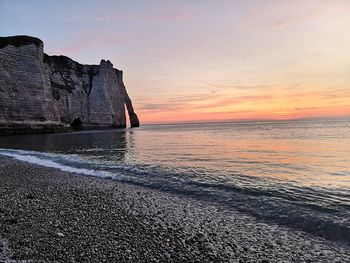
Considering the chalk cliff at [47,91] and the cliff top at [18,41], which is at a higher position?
the cliff top at [18,41]

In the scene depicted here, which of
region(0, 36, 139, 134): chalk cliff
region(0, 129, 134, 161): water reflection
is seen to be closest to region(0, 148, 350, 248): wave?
region(0, 129, 134, 161): water reflection

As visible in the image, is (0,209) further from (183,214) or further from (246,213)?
(246,213)

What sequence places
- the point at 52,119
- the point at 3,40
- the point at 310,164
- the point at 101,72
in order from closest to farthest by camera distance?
the point at 310,164, the point at 3,40, the point at 52,119, the point at 101,72

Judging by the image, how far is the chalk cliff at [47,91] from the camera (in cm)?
4628

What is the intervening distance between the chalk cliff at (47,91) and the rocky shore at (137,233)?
136 feet

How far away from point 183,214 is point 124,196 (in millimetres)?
2696

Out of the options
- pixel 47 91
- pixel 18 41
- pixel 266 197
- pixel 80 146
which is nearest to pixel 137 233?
pixel 266 197

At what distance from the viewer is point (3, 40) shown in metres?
47.2

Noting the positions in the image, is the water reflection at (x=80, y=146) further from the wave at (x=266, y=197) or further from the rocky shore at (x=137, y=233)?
the rocky shore at (x=137, y=233)

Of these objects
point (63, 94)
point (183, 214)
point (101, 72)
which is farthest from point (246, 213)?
point (101, 72)

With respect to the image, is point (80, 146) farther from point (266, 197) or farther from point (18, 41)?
point (18, 41)

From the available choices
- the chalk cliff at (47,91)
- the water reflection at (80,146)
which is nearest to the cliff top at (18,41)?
the chalk cliff at (47,91)

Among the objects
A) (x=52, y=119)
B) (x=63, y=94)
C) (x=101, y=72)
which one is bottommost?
(x=52, y=119)

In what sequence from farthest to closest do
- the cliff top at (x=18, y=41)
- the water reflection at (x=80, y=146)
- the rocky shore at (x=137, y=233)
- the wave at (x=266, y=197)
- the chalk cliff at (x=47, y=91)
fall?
the cliff top at (x=18, y=41), the chalk cliff at (x=47, y=91), the water reflection at (x=80, y=146), the wave at (x=266, y=197), the rocky shore at (x=137, y=233)
